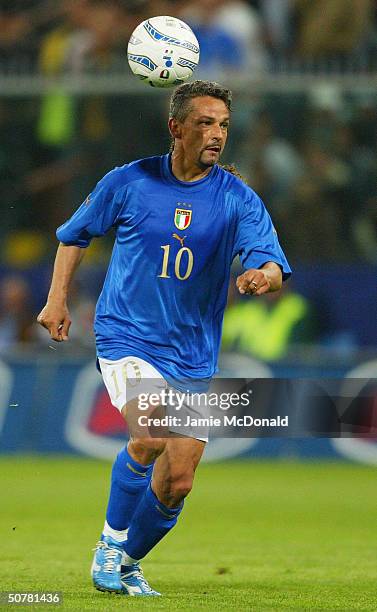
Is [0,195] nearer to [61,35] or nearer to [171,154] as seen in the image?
[61,35]

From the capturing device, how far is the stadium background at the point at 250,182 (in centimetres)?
1399

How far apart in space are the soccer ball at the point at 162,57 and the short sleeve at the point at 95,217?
684 mm

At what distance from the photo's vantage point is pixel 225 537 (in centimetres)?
959

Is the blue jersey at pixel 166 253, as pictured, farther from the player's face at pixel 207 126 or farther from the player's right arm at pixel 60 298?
the player's face at pixel 207 126

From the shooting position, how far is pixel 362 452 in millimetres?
13820

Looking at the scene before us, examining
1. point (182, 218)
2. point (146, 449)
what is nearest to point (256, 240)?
point (182, 218)

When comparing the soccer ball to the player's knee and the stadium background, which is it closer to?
the player's knee

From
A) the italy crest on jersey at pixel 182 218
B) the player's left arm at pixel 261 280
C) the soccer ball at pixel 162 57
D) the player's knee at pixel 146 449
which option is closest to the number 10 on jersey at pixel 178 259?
the italy crest on jersey at pixel 182 218

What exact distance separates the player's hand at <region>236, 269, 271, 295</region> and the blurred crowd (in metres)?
8.17

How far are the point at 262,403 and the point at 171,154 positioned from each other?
1358 mm

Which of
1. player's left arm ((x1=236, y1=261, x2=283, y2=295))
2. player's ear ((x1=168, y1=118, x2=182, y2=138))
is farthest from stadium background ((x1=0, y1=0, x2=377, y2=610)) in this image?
player's left arm ((x1=236, y1=261, x2=283, y2=295))

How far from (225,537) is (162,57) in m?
3.85

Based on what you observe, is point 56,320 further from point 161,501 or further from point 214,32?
point 214,32

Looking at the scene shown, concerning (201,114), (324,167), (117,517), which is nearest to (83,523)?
(117,517)
